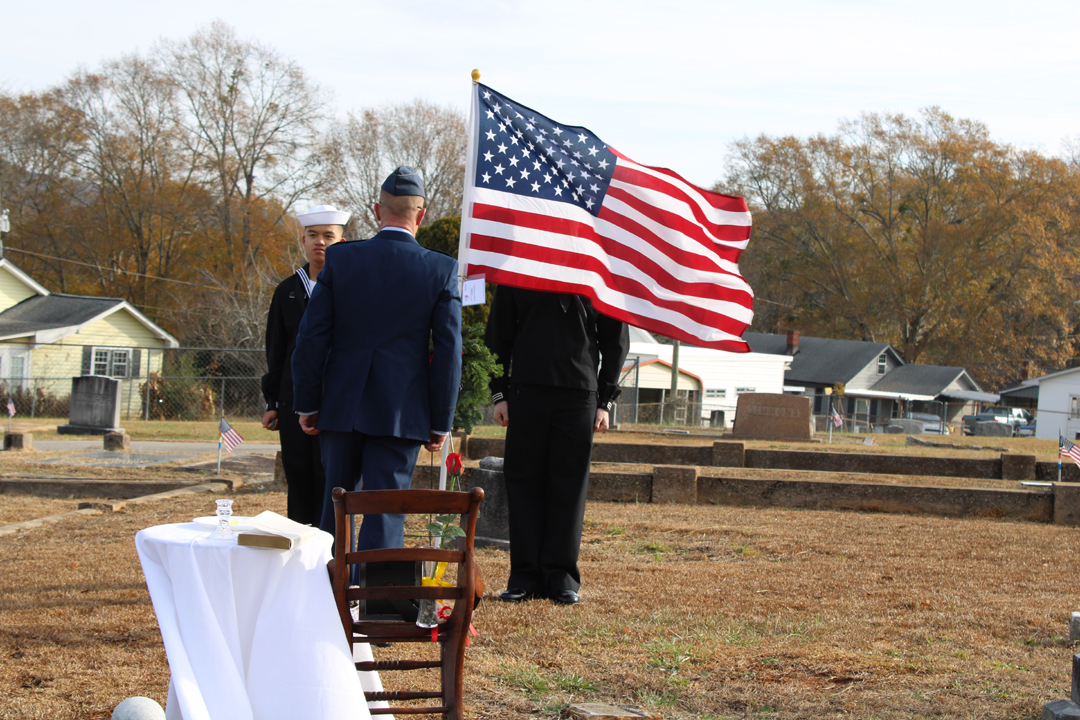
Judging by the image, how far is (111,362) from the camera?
35.7 meters

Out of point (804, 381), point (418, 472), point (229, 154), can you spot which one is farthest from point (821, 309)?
point (418, 472)

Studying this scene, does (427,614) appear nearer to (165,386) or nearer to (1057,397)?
(165,386)

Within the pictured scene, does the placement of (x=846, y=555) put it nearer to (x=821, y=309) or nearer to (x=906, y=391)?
(x=906, y=391)

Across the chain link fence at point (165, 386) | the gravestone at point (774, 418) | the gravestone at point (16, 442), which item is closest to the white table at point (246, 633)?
the gravestone at point (16, 442)

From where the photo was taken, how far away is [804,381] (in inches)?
2638

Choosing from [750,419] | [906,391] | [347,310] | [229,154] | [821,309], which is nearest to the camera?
[347,310]

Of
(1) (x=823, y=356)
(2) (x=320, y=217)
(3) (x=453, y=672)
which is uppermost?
(1) (x=823, y=356)

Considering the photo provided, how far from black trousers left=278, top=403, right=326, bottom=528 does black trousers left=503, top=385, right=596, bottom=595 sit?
1.11m

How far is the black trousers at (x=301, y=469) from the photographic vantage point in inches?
222

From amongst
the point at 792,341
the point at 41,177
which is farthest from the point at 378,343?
the point at 792,341

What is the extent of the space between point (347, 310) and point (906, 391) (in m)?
65.6

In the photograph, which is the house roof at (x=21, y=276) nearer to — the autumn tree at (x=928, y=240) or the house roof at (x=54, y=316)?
the house roof at (x=54, y=316)

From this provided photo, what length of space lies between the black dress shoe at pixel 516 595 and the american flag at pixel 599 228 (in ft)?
5.55

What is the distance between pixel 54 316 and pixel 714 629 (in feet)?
117
